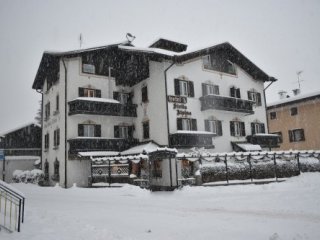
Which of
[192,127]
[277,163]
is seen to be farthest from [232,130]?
[277,163]

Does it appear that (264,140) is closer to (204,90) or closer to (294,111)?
(204,90)

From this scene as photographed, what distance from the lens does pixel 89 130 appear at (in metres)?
26.4

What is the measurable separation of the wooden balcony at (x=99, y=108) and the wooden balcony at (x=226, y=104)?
22.6 ft

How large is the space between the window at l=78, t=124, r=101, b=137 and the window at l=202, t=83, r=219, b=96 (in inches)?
398

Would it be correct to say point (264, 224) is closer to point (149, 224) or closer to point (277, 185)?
point (149, 224)

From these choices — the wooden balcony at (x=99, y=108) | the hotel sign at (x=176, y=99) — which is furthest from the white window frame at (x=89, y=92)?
the hotel sign at (x=176, y=99)

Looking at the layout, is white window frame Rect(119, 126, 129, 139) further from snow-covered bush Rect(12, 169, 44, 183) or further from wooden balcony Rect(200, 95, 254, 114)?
snow-covered bush Rect(12, 169, 44, 183)

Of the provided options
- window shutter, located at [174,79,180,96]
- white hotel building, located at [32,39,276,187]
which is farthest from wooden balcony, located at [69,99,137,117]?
window shutter, located at [174,79,180,96]

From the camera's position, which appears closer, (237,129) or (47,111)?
(237,129)

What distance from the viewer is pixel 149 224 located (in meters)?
9.53

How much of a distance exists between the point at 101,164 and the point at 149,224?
14.4 m

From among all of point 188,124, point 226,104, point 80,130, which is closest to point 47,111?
point 80,130

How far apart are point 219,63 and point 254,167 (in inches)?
474

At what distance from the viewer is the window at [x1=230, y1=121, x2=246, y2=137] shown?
28922 mm
